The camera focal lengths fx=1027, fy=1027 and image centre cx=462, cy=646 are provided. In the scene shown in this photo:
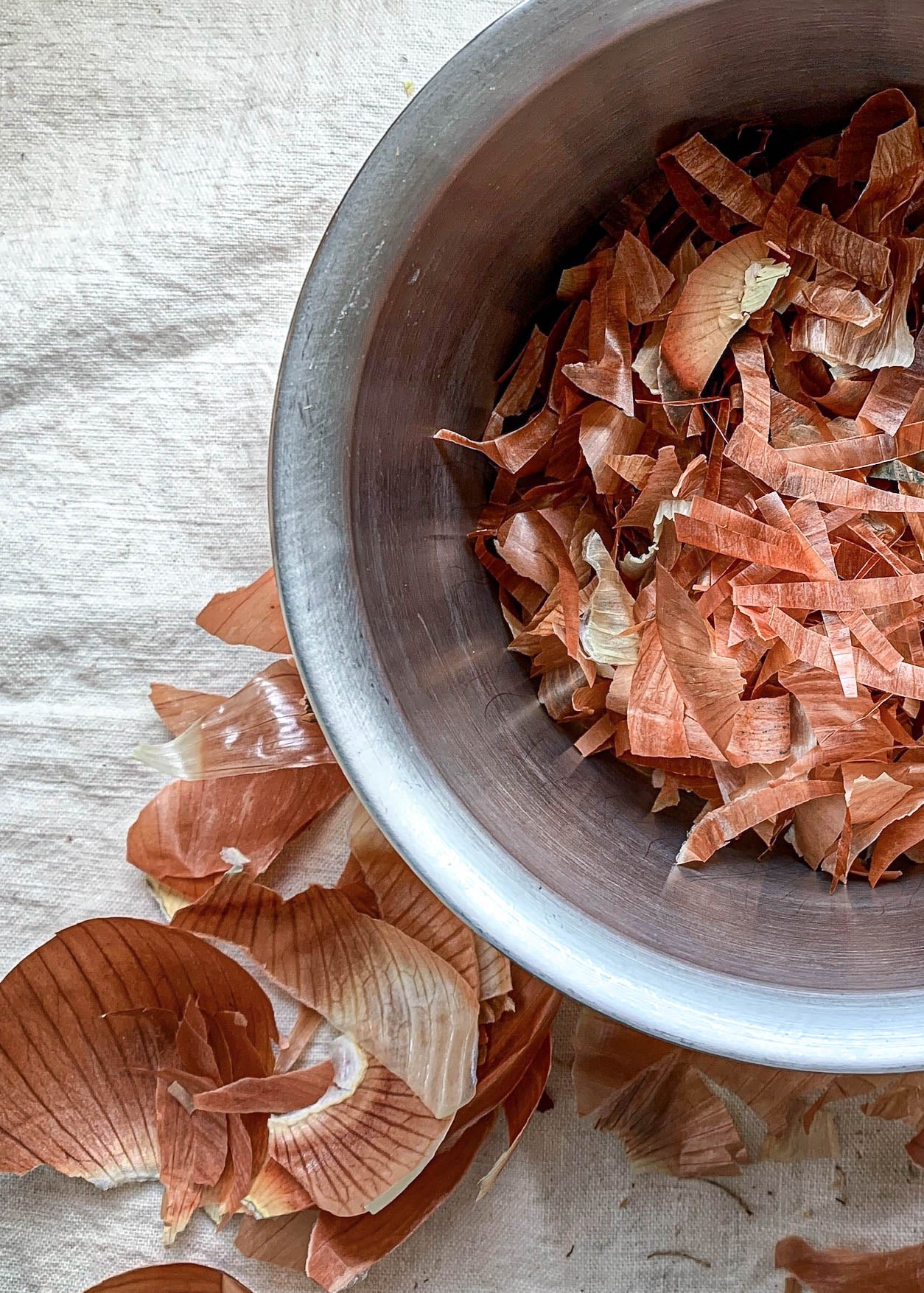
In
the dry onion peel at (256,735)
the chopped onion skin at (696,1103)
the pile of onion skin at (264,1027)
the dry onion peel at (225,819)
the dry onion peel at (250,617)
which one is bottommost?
the chopped onion skin at (696,1103)

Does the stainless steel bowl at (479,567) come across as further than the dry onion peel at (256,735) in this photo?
No

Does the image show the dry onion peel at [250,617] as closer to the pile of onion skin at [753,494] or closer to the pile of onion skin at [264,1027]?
the pile of onion skin at [264,1027]

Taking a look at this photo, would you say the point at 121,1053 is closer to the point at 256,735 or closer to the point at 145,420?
the point at 256,735

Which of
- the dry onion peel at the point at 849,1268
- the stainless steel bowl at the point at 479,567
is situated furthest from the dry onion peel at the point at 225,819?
the dry onion peel at the point at 849,1268

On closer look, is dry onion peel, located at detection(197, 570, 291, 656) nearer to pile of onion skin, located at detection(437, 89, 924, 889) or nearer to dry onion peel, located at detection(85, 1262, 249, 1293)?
pile of onion skin, located at detection(437, 89, 924, 889)

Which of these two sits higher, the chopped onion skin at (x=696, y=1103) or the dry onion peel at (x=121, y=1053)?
the dry onion peel at (x=121, y=1053)

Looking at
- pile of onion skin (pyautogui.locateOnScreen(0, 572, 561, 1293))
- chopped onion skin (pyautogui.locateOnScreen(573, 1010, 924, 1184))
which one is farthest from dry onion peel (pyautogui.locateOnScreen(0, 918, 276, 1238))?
chopped onion skin (pyautogui.locateOnScreen(573, 1010, 924, 1184))
